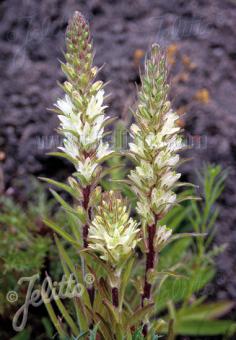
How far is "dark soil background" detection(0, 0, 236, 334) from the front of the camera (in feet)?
9.98

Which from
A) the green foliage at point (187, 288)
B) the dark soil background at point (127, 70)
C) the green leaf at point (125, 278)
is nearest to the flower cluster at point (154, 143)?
the green leaf at point (125, 278)

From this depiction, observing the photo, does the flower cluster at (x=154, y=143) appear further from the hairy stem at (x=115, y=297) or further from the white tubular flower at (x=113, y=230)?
the hairy stem at (x=115, y=297)

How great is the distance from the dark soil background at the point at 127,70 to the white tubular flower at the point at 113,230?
1532mm

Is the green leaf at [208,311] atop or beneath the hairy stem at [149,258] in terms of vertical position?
beneath

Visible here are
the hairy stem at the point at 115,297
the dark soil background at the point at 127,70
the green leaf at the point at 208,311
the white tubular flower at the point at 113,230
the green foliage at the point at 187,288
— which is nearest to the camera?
the white tubular flower at the point at 113,230

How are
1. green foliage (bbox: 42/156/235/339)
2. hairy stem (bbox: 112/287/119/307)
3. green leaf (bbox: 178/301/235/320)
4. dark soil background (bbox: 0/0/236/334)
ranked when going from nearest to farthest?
1. hairy stem (bbox: 112/287/119/307)
2. green foliage (bbox: 42/156/235/339)
3. green leaf (bbox: 178/301/235/320)
4. dark soil background (bbox: 0/0/236/334)

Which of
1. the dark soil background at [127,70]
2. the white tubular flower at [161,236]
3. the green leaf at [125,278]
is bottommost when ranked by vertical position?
the green leaf at [125,278]

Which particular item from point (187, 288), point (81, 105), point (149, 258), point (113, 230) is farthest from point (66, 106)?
point (187, 288)

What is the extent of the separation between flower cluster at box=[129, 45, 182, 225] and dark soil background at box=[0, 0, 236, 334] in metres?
1.44

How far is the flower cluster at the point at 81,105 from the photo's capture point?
1.41 m

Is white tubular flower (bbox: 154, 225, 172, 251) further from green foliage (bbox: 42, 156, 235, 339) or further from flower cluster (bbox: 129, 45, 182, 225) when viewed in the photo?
green foliage (bbox: 42, 156, 235, 339)

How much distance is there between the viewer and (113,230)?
4.49 feet

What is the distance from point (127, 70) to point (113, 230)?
2.11 meters

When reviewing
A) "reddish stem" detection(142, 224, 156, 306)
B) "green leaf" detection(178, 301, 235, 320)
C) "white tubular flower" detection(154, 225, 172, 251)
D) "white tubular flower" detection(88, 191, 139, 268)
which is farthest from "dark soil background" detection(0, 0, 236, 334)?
"white tubular flower" detection(88, 191, 139, 268)
